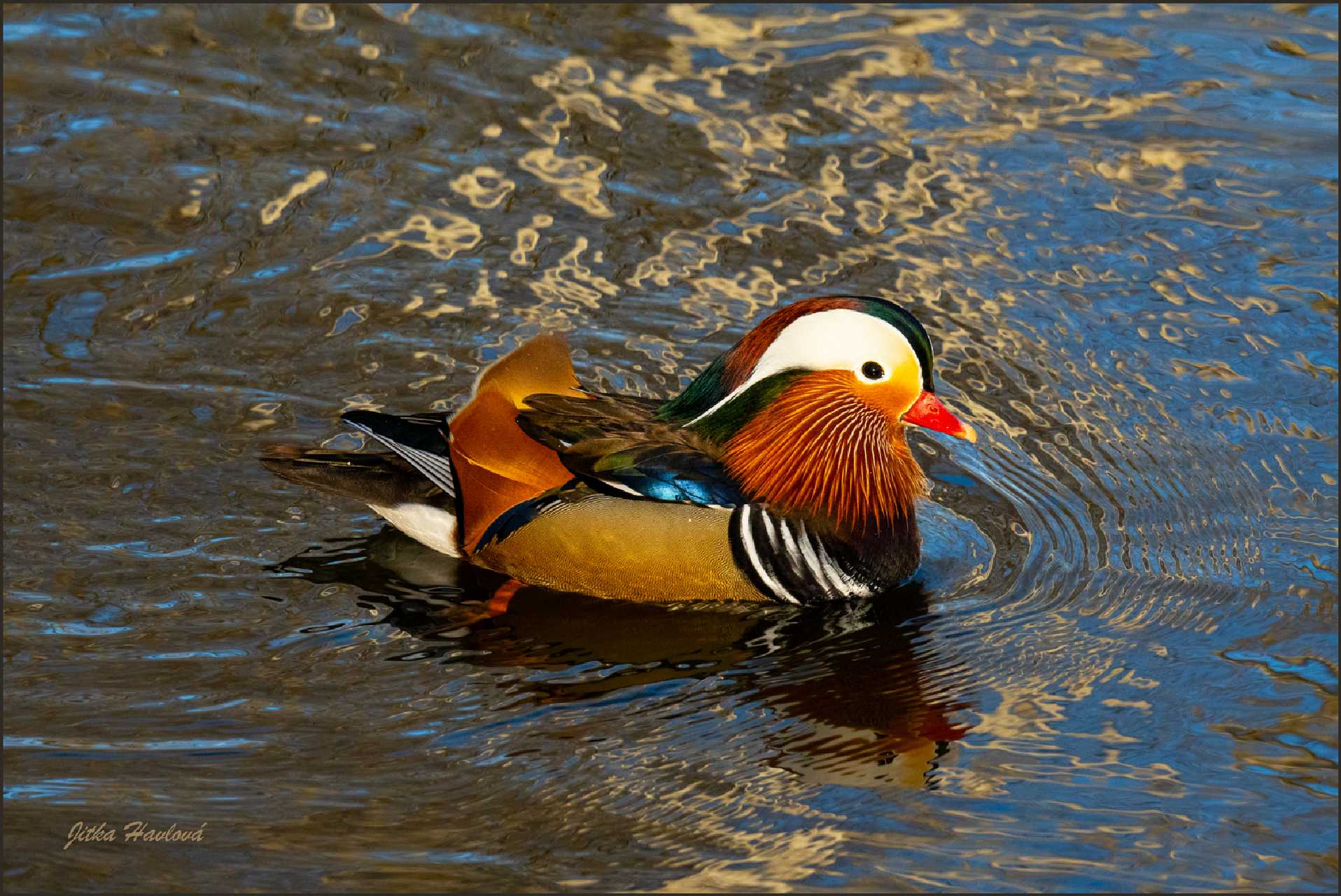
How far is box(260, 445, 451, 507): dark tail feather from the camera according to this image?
673cm

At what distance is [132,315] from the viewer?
811 cm

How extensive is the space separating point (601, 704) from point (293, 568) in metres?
1.36

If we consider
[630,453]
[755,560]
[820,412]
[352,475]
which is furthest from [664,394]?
[352,475]

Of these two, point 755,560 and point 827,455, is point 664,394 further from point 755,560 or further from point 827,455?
point 755,560

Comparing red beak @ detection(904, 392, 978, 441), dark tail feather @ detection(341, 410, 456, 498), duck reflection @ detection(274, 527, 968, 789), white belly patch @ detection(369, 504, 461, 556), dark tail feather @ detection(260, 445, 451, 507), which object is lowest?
duck reflection @ detection(274, 527, 968, 789)

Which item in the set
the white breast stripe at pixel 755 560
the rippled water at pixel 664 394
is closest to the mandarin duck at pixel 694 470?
the white breast stripe at pixel 755 560

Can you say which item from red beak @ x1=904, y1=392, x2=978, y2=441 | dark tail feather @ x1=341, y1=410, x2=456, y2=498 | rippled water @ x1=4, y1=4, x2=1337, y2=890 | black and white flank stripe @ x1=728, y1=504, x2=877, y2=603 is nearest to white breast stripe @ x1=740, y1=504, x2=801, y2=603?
black and white flank stripe @ x1=728, y1=504, x2=877, y2=603

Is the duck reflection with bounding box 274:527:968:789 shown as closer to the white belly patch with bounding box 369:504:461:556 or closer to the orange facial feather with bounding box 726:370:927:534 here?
the white belly patch with bounding box 369:504:461:556

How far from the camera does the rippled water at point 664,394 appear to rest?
5320 mm

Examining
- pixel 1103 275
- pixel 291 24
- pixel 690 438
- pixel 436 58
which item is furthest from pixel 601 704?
pixel 291 24

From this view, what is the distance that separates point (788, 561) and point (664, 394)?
1465 mm

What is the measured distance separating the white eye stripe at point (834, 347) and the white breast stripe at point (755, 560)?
406 mm

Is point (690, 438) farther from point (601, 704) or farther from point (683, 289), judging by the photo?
point (683, 289)

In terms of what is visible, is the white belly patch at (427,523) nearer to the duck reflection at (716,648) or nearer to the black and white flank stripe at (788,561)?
the duck reflection at (716,648)
